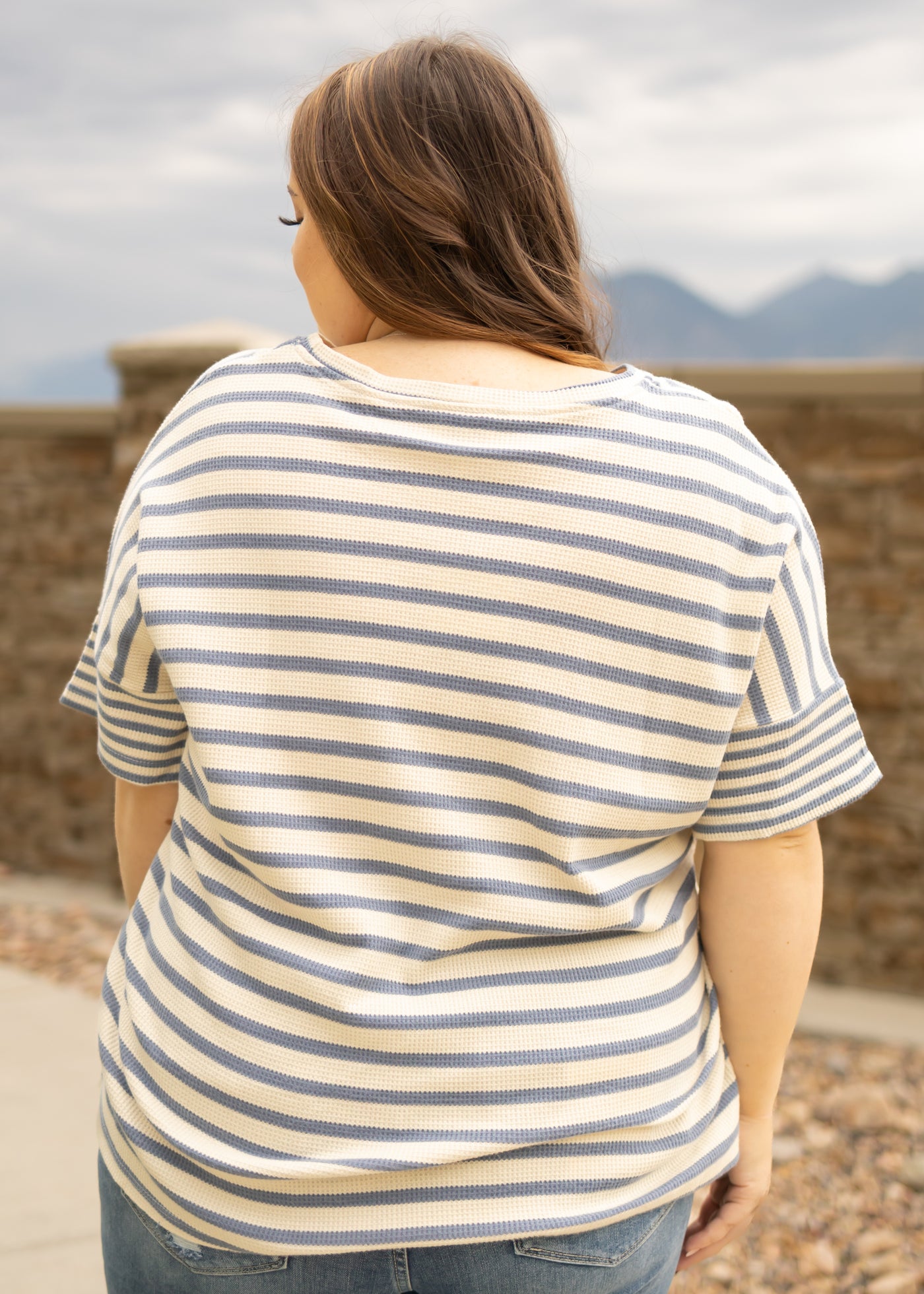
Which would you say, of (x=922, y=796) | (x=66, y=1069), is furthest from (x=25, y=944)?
(x=922, y=796)

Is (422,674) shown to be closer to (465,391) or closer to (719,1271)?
(465,391)

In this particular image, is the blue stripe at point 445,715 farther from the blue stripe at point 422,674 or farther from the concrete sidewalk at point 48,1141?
the concrete sidewalk at point 48,1141

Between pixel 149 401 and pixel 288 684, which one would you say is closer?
pixel 288 684

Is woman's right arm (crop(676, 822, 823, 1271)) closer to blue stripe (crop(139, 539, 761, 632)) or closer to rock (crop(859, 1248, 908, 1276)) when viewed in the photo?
blue stripe (crop(139, 539, 761, 632))

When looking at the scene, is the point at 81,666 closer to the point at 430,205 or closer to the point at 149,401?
the point at 430,205

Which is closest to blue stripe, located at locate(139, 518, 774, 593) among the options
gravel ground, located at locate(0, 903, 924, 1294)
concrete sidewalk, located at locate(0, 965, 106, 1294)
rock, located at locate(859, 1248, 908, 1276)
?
concrete sidewalk, located at locate(0, 965, 106, 1294)

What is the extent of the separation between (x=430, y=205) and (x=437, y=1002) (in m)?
0.60

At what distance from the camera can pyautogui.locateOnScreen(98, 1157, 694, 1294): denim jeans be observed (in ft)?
2.68

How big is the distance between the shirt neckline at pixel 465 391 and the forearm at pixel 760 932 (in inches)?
15.9

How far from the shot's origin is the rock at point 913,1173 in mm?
2578

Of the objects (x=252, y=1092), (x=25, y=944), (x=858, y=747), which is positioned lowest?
(x=25, y=944)

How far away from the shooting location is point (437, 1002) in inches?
30.9

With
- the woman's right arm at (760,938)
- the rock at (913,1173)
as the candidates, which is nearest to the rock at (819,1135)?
the rock at (913,1173)

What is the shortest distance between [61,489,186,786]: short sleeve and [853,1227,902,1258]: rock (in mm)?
2073
